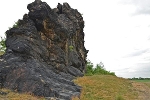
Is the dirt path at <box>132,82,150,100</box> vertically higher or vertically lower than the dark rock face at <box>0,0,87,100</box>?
lower

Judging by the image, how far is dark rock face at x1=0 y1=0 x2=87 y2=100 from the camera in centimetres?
2596

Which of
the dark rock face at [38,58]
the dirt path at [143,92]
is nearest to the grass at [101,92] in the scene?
the dirt path at [143,92]

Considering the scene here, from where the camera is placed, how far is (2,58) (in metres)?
30.6

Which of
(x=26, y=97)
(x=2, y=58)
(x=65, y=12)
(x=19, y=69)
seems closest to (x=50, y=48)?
(x=2, y=58)

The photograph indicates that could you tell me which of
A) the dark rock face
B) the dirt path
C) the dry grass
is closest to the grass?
the dirt path

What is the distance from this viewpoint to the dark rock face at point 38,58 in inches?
1022

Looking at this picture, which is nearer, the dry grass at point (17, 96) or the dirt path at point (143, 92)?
the dry grass at point (17, 96)

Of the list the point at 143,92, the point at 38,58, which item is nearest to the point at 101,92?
the point at 38,58

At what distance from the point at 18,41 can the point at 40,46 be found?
157 inches

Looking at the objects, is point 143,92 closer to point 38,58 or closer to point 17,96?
point 38,58

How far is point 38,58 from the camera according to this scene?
33.2m

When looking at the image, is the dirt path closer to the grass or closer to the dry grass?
the grass

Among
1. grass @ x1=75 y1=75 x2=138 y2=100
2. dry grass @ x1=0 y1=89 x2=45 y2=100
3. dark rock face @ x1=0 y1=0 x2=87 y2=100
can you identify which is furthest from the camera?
grass @ x1=75 y1=75 x2=138 y2=100

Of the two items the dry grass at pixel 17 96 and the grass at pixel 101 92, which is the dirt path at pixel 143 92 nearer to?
the grass at pixel 101 92
